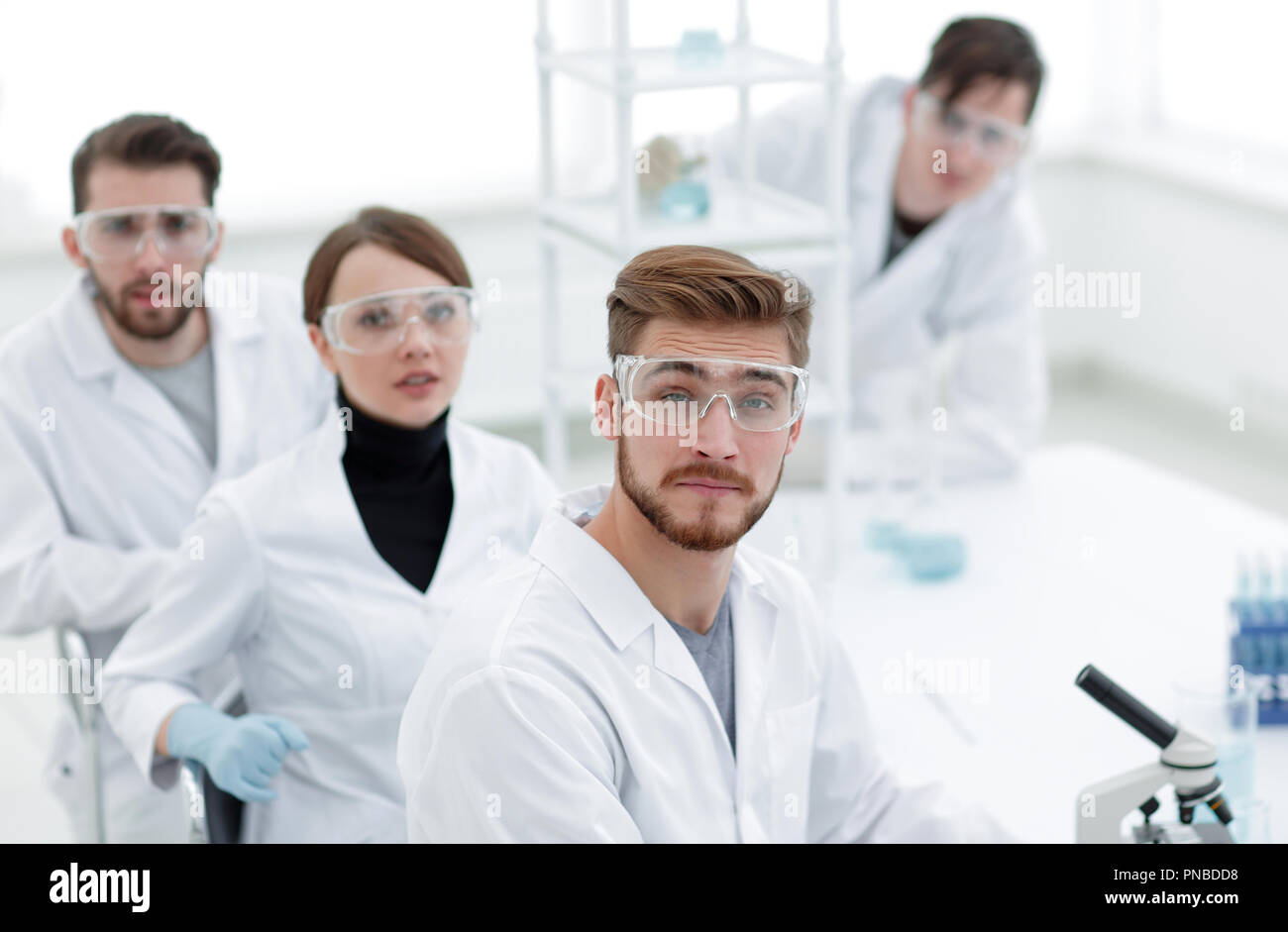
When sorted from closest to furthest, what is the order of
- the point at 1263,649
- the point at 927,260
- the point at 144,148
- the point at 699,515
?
1. the point at 699,515
2. the point at 1263,649
3. the point at 144,148
4. the point at 927,260

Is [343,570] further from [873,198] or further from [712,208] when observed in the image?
[873,198]

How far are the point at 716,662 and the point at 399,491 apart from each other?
0.54 meters

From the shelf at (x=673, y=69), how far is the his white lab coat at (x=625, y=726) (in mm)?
828

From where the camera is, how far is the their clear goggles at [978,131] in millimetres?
2781

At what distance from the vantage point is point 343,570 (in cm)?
195

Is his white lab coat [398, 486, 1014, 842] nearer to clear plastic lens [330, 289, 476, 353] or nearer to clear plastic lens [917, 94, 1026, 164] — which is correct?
clear plastic lens [330, 289, 476, 353]

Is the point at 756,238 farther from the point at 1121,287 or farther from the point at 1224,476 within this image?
the point at 1121,287

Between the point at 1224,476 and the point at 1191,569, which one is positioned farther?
the point at 1224,476

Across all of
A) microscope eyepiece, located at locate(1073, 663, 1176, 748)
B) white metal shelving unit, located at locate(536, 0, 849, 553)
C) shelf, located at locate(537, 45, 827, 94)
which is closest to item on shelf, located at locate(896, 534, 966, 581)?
white metal shelving unit, located at locate(536, 0, 849, 553)

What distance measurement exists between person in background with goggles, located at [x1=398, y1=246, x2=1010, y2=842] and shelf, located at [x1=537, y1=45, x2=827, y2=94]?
2.49ft

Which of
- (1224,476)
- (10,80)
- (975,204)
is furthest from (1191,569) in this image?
(10,80)

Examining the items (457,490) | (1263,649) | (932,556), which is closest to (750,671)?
(457,490)

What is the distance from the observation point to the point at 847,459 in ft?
9.46

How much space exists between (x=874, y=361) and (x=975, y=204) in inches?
14.2
